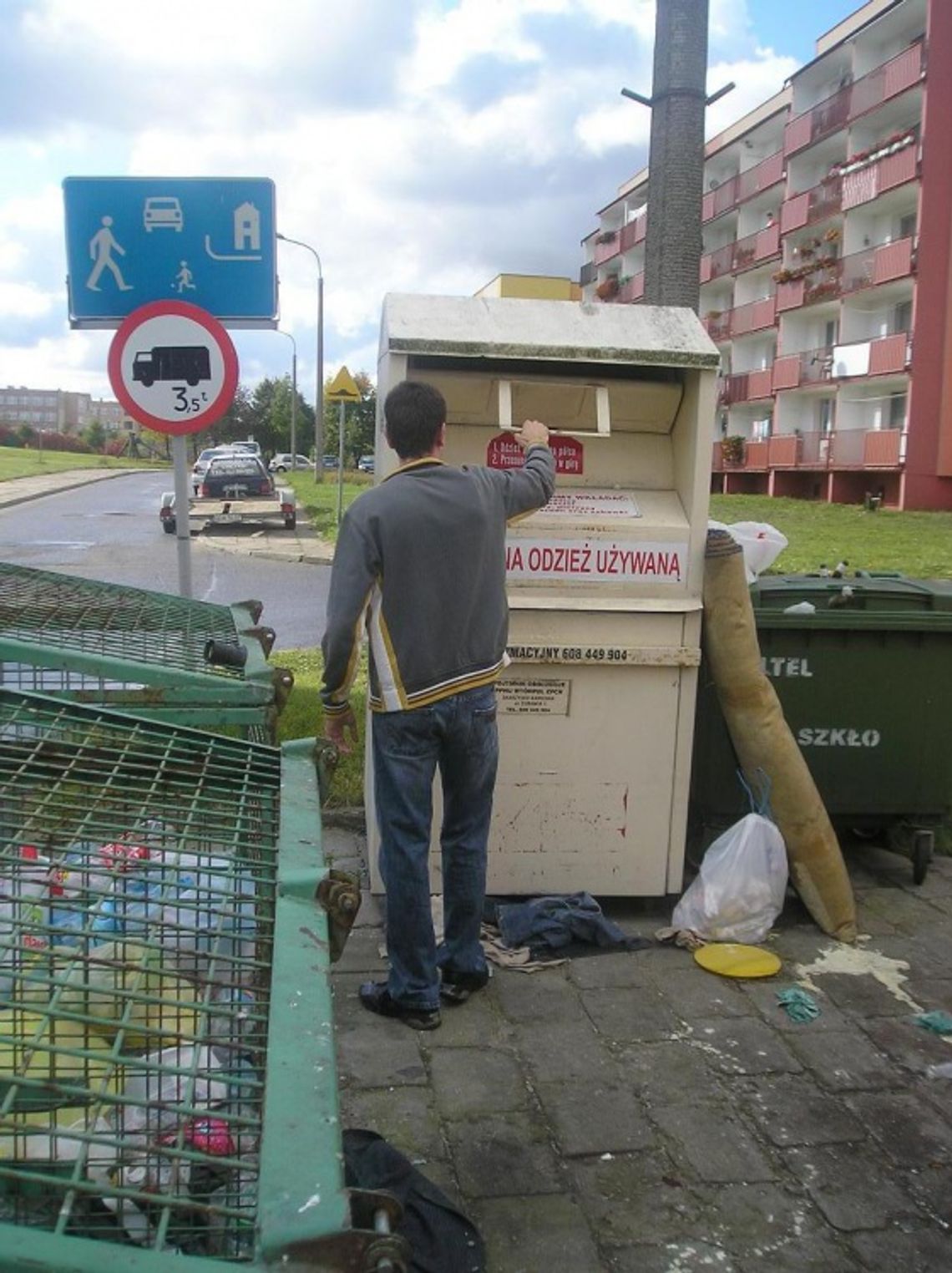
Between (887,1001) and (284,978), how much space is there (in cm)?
310

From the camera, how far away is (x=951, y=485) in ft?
99.6

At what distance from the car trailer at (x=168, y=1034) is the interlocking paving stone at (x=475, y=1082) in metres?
1.58

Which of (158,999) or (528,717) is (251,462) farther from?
(158,999)

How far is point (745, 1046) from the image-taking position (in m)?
3.53

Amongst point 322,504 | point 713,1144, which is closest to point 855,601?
point 713,1144

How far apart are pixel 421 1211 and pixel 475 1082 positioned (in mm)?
796

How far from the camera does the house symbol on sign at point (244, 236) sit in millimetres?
5680

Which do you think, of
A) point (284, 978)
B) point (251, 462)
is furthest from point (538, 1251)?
point (251, 462)

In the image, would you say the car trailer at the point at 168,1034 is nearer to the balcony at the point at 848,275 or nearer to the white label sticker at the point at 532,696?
the white label sticker at the point at 532,696

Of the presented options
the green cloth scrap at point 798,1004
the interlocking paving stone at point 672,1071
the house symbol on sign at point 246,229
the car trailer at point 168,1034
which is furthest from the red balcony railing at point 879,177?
the car trailer at point 168,1034

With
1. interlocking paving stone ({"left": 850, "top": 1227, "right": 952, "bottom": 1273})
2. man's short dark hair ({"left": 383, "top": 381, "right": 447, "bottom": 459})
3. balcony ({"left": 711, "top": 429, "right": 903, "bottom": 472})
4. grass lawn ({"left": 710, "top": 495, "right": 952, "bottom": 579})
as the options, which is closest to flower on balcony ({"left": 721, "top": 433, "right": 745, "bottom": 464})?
balcony ({"left": 711, "top": 429, "right": 903, "bottom": 472})

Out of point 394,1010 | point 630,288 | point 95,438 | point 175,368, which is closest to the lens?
point 394,1010

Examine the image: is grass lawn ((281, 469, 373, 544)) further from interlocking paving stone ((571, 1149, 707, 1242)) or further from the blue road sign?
interlocking paving stone ((571, 1149, 707, 1242))

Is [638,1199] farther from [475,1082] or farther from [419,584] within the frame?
[419,584]
